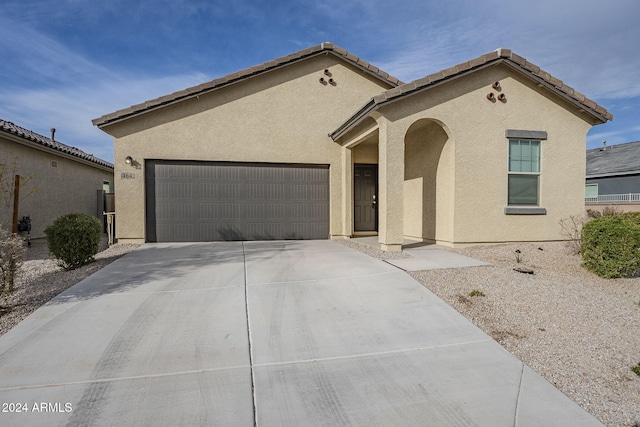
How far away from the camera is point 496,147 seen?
8469 mm

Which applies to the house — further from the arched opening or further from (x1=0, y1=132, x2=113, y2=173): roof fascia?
(x1=0, y1=132, x2=113, y2=173): roof fascia

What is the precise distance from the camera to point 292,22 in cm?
1206

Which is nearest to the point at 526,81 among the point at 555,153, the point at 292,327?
the point at 555,153

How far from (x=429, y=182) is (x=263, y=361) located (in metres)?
7.41

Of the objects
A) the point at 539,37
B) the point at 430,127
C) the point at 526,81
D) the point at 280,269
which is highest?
the point at 539,37

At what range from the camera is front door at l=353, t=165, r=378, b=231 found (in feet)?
38.2

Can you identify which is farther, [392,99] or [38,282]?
[392,99]

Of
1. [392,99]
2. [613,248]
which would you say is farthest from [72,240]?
[613,248]

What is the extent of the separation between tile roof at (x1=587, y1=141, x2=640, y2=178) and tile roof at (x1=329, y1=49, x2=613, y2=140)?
18.7m

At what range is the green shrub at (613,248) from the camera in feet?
19.6

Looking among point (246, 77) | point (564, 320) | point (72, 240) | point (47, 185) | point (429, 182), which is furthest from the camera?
point (47, 185)

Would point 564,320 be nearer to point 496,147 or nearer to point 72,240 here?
point 496,147

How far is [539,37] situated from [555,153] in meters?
4.72

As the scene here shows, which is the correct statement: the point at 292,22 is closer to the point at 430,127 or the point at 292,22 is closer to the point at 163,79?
the point at 430,127
